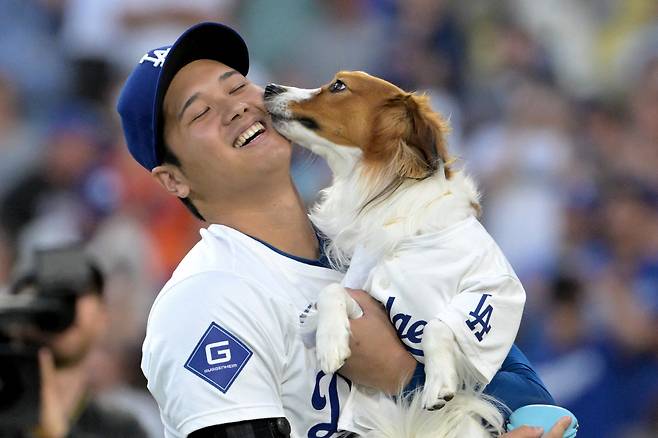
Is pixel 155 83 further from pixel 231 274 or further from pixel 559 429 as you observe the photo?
pixel 559 429

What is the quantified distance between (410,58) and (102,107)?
192cm

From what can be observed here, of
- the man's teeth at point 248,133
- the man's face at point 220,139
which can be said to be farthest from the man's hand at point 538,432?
the man's teeth at point 248,133

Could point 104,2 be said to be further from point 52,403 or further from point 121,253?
point 52,403

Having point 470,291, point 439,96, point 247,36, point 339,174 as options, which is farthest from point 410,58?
point 470,291

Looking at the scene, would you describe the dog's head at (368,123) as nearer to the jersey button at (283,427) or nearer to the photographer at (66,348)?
the photographer at (66,348)

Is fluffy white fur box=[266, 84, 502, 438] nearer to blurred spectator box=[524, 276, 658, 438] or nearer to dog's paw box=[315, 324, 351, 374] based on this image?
dog's paw box=[315, 324, 351, 374]

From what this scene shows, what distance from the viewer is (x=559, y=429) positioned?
2695 millimetres

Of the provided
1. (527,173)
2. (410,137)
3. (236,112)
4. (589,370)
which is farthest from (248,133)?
(527,173)

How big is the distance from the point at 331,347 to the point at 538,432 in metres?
0.52

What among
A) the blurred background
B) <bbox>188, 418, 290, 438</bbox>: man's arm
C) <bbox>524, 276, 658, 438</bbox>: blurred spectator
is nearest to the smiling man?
<bbox>188, 418, 290, 438</bbox>: man's arm

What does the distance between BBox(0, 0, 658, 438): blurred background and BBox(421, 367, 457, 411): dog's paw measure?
3.10 metres

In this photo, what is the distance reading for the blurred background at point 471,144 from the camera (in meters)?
5.87

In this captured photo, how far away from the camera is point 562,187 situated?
644cm

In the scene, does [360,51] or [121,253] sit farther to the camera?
[360,51]
